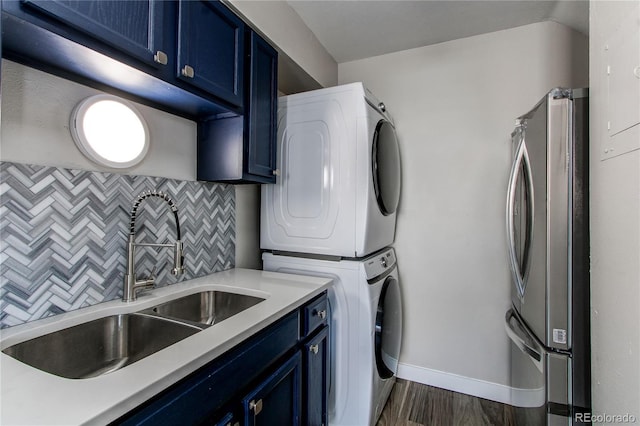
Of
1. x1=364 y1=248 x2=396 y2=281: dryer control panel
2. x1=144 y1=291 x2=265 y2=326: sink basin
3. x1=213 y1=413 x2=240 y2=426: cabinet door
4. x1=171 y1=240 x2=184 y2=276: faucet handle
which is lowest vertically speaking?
x1=213 y1=413 x2=240 y2=426: cabinet door

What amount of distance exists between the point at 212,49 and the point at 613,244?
5.23 ft

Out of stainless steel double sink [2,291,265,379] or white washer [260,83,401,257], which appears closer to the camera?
stainless steel double sink [2,291,265,379]

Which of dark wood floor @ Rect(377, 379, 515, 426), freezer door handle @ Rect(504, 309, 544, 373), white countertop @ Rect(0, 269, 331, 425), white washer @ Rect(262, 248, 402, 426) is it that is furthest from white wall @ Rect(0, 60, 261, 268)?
dark wood floor @ Rect(377, 379, 515, 426)

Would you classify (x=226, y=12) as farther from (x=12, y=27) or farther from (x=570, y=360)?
(x=570, y=360)

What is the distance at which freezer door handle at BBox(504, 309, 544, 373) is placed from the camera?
1334mm

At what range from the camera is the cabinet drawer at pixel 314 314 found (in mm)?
1349

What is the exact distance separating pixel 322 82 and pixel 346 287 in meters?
1.61

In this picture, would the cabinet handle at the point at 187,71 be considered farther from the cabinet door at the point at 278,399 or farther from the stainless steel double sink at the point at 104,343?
the cabinet door at the point at 278,399

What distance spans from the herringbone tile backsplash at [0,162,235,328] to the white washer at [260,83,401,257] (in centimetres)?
60

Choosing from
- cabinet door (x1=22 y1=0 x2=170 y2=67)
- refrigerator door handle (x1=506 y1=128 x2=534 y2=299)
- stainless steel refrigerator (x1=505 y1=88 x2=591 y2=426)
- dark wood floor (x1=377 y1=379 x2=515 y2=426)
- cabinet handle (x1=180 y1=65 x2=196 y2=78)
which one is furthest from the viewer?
dark wood floor (x1=377 y1=379 x2=515 y2=426)

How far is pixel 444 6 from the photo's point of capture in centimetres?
188

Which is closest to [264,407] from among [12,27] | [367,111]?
[12,27]

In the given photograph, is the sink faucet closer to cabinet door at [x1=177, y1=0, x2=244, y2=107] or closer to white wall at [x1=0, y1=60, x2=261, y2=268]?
white wall at [x1=0, y1=60, x2=261, y2=268]

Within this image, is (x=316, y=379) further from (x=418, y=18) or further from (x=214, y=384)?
(x=418, y=18)
